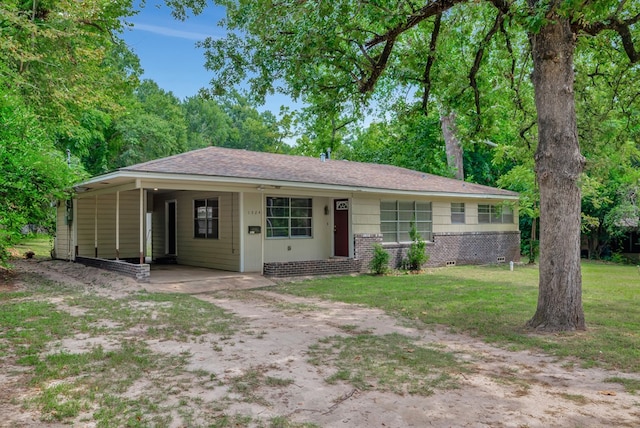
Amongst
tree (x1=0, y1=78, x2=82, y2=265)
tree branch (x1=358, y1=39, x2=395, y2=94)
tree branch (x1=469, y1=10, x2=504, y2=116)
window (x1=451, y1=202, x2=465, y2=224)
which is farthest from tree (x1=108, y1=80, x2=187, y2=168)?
tree branch (x1=469, y1=10, x2=504, y2=116)

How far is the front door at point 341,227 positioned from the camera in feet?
46.5

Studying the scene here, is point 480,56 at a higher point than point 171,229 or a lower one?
higher

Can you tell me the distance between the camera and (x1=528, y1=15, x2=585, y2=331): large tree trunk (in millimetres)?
6371

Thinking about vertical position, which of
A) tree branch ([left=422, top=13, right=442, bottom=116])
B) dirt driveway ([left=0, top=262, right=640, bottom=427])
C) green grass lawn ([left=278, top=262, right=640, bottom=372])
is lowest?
green grass lawn ([left=278, top=262, right=640, bottom=372])

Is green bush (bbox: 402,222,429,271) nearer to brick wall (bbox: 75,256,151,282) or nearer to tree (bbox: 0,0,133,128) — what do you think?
brick wall (bbox: 75,256,151,282)

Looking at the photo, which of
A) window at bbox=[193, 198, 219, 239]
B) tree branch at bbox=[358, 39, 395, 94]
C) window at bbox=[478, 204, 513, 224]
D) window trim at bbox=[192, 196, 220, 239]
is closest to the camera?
tree branch at bbox=[358, 39, 395, 94]

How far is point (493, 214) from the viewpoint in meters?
18.4

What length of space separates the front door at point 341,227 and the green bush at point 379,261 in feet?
3.36

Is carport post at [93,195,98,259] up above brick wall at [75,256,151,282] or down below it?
above

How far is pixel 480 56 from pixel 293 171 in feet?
20.7

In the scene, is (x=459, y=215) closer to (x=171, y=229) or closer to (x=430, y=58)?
(x=430, y=58)

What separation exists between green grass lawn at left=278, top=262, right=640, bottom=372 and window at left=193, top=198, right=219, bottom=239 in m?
3.87

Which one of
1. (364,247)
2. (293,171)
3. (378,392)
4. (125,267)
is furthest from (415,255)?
(378,392)

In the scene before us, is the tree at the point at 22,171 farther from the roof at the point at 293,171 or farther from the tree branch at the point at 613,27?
the tree branch at the point at 613,27
